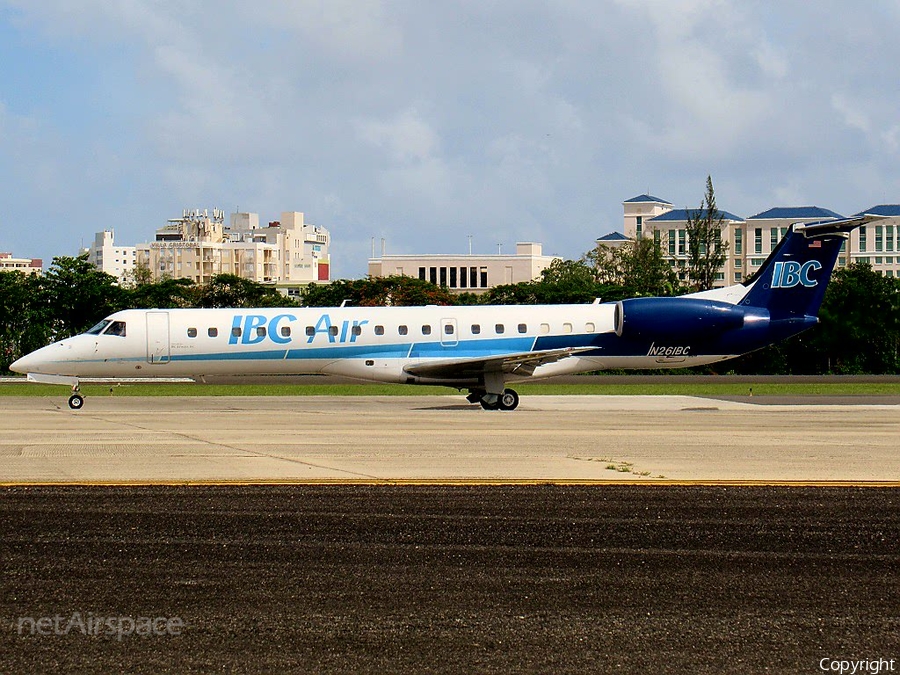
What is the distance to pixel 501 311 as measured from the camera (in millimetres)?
31125

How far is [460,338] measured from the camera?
30.5m

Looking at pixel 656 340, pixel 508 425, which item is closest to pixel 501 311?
pixel 656 340

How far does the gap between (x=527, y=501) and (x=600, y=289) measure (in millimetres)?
63470

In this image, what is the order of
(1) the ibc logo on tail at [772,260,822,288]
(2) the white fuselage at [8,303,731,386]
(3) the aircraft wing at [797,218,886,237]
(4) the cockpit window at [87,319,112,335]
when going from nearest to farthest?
(2) the white fuselage at [8,303,731,386] → (4) the cockpit window at [87,319,112,335] → (3) the aircraft wing at [797,218,886,237] → (1) the ibc logo on tail at [772,260,822,288]

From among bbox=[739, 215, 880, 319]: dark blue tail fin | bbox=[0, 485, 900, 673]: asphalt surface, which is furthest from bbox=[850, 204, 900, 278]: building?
bbox=[0, 485, 900, 673]: asphalt surface

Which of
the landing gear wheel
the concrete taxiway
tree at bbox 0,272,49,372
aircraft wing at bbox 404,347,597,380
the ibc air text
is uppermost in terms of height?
tree at bbox 0,272,49,372

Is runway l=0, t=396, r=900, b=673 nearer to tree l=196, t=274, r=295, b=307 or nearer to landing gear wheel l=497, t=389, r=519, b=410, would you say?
landing gear wheel l=497, t=389, r=519, b=410

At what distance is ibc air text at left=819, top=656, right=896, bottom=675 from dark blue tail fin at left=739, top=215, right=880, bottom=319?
1008 inches

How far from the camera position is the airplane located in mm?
29438

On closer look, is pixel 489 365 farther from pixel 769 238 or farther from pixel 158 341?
pixel 769 238

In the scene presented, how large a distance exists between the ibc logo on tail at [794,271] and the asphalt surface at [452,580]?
19.5 m

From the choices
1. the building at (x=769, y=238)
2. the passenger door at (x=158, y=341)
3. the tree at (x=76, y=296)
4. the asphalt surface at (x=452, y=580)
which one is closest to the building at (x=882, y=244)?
the building at (x=769, y=238)

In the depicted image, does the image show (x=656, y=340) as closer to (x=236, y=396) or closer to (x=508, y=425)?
(x=508, y=425)

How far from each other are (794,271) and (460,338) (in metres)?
10.1
